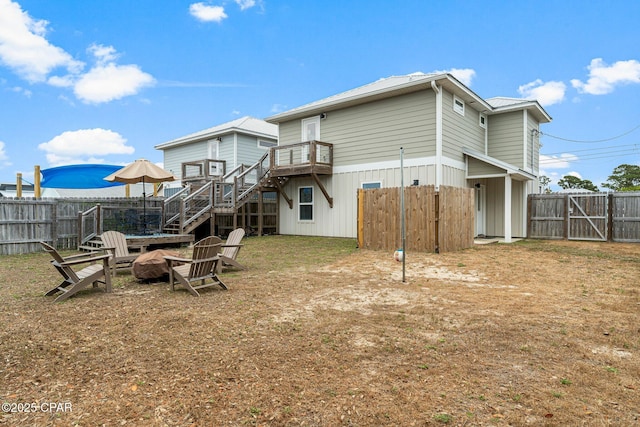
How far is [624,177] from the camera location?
39281mm

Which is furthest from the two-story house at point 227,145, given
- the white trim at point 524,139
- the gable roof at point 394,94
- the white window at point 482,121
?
the white trim at point 524,139

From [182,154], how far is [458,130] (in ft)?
56.6

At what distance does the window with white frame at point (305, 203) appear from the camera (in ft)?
55.6

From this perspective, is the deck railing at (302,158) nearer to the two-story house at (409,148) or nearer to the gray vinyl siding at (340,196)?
the two-story house at (409,148)

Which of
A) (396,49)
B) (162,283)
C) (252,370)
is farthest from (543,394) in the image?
(396,49)

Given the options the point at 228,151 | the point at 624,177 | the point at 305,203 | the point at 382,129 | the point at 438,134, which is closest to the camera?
the point at 438,134

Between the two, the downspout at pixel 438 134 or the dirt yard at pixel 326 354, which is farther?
the downspout at pixel 438 134

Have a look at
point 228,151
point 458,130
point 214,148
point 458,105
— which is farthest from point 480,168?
point 214,148

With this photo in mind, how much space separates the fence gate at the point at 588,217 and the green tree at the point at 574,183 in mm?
35079

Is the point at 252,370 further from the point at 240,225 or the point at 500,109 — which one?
the point at 500,109

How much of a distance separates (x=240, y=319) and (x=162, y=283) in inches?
120

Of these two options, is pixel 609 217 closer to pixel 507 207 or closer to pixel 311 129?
pixel 507 207

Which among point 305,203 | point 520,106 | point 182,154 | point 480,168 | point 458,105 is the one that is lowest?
point 305,203

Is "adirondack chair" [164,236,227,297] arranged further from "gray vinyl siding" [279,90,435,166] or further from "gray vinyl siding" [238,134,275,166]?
"gray vinyl siding" [238,134,275,166]
